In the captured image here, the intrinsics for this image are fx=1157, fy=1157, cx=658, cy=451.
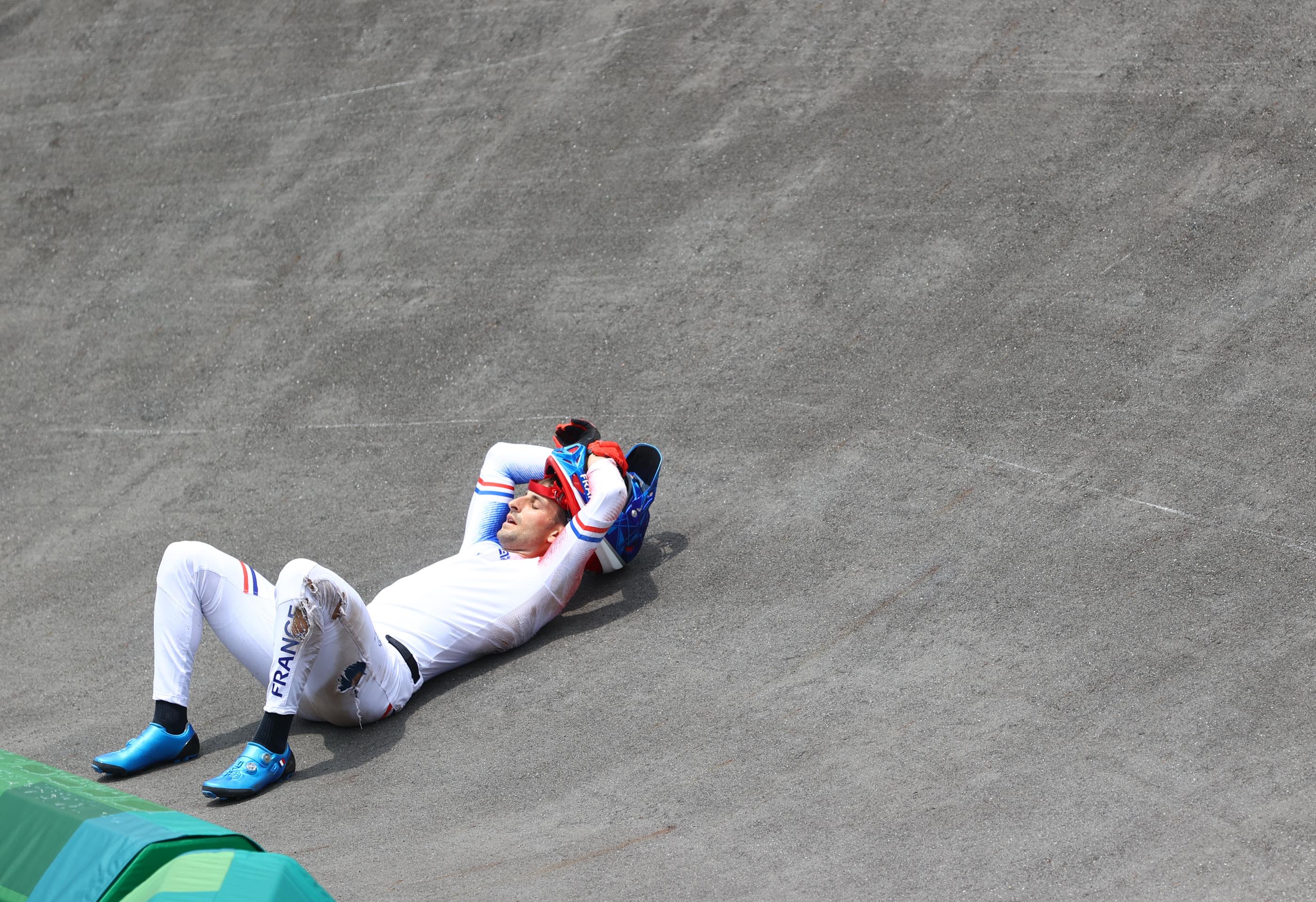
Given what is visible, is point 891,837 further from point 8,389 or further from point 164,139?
point 164,139

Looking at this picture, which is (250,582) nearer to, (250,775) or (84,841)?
(250,775)

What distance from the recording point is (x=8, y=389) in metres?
7.88

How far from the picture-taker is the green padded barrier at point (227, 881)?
2232 mm

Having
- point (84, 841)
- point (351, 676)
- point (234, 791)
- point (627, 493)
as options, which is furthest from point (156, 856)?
point (627, 493)

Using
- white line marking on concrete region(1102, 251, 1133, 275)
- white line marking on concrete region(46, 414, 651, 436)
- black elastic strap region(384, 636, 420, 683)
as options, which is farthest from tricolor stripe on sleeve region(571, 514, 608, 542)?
white line marking on concrete region(1102, 251, 1133, 275)

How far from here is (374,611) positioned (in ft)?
15.3

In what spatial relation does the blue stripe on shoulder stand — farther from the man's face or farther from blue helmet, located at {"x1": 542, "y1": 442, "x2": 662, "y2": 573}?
the man's face

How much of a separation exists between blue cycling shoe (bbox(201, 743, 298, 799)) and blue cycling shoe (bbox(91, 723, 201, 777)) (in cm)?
26

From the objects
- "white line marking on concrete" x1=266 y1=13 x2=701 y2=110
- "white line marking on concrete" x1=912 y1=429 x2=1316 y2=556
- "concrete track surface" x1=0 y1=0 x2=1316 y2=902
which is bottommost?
"white line marking on concrete" x1=912 y1=429 x2=1316 y2=556

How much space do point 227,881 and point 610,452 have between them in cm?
283

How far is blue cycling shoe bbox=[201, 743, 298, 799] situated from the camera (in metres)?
3.82

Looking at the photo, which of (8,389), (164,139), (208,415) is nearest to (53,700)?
(208,415)

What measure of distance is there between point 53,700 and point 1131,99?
6635mm

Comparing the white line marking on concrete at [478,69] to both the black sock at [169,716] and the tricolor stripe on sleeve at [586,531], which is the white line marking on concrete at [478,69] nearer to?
the tricolor stripe on sleeve at [586,531]
